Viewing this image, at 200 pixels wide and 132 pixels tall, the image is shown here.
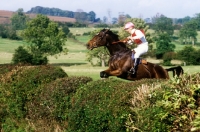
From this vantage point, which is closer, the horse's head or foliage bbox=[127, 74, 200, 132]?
foliage bbox=[127, 74, 200, 132]

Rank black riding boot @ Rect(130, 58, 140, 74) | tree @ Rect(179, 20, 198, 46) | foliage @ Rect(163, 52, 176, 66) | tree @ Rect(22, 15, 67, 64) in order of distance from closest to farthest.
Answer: black riding boot @ Rect(130, 58, 140, 74), foliage @ Rect(163, 52, 176, 66), tree @ Rect(22, 15, 67, 64), tree @ Rect(179, 20, 198, 46)

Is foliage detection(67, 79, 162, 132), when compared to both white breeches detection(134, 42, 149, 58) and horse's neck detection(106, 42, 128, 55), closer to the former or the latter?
white breeches detection(134, 42, 149, 58)

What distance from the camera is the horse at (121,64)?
40.5 feet

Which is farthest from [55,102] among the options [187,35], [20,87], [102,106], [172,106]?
[187,35]

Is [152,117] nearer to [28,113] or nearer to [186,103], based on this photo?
[186,103]

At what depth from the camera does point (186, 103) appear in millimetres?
5961

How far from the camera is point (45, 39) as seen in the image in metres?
77.1

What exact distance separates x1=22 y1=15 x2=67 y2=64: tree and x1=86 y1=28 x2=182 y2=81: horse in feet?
202

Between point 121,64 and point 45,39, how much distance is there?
65.6 metres

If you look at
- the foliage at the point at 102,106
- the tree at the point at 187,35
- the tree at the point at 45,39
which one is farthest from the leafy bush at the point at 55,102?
the tree at the point at 187,35

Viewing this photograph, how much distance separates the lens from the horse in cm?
1235

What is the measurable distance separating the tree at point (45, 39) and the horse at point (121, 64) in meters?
61.6

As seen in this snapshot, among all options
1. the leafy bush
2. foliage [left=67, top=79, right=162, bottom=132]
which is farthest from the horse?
foliage [left=67, top=79, right=162, bottom=132]

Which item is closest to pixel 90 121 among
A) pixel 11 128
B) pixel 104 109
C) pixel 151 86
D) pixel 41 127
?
pixel 104 109
